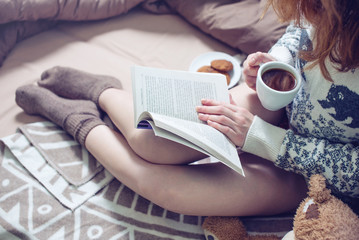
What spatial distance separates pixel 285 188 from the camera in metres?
0.75

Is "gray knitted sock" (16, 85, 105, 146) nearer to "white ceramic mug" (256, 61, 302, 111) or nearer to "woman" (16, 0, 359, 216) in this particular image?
"woman" (16, 0, 359, 216)

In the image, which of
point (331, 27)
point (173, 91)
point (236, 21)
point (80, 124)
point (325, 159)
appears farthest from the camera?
point (236, 21)

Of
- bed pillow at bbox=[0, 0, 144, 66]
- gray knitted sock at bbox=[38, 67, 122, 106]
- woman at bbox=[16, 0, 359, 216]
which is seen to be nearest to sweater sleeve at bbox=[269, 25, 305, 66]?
woman at bbox=[16, 0, 359, 216]

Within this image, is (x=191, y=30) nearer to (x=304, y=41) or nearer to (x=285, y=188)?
(x=304, y=41)

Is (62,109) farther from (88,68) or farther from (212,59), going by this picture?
(212,59)

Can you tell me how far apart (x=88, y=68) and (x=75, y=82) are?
0.11 metres

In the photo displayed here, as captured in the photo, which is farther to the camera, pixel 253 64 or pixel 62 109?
pixel 62 109

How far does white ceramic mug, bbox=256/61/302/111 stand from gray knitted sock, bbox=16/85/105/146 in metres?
0.44

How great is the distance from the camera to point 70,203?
0.80 meters

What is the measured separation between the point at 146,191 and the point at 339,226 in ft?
1.33

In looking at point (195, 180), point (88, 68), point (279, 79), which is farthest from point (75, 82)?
point (279, 79)

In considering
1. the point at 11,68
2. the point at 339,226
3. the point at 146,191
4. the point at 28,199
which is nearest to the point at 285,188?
the point at 339,226

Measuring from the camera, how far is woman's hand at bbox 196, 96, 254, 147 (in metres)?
0.70

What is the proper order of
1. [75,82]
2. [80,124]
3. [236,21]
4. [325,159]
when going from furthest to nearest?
[236,21] → [75,82] → [80,124] → [325,159]
